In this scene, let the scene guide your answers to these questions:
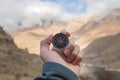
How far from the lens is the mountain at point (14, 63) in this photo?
149ft

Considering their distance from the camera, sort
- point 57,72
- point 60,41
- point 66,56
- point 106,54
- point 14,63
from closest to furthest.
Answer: point 57,72 → point 66,56 → point 60,41 → point 14,63 → point 106,54

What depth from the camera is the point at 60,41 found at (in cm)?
295

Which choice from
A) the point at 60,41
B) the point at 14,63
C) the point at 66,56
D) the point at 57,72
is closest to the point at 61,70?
the point at 57,72

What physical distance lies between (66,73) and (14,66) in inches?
1882

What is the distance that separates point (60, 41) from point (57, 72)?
0.31 m

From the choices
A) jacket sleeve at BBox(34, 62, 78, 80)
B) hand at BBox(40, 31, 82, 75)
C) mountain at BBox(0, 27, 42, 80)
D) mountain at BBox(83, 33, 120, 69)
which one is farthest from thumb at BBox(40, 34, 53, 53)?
mountain at BBox(83, 33, 120, 69)

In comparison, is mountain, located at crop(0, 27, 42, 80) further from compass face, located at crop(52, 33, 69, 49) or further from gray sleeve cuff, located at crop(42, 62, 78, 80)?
→ gray sleeve cuff, located at crop(42, 62, 78, 80)

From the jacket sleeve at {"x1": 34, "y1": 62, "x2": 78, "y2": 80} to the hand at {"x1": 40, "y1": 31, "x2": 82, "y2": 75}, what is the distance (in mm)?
28

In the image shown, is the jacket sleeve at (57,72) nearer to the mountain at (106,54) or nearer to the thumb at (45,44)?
the thumb at (45,44)

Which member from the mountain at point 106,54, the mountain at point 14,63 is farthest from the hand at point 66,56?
the mountain at point 106,54

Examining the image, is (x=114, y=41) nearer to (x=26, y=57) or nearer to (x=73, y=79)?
(x=26, y=57)

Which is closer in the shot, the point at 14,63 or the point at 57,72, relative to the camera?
the point at 57,72

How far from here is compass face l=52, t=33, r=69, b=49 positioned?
9.43 feet

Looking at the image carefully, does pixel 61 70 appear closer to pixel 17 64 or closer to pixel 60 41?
pixel 60 41
